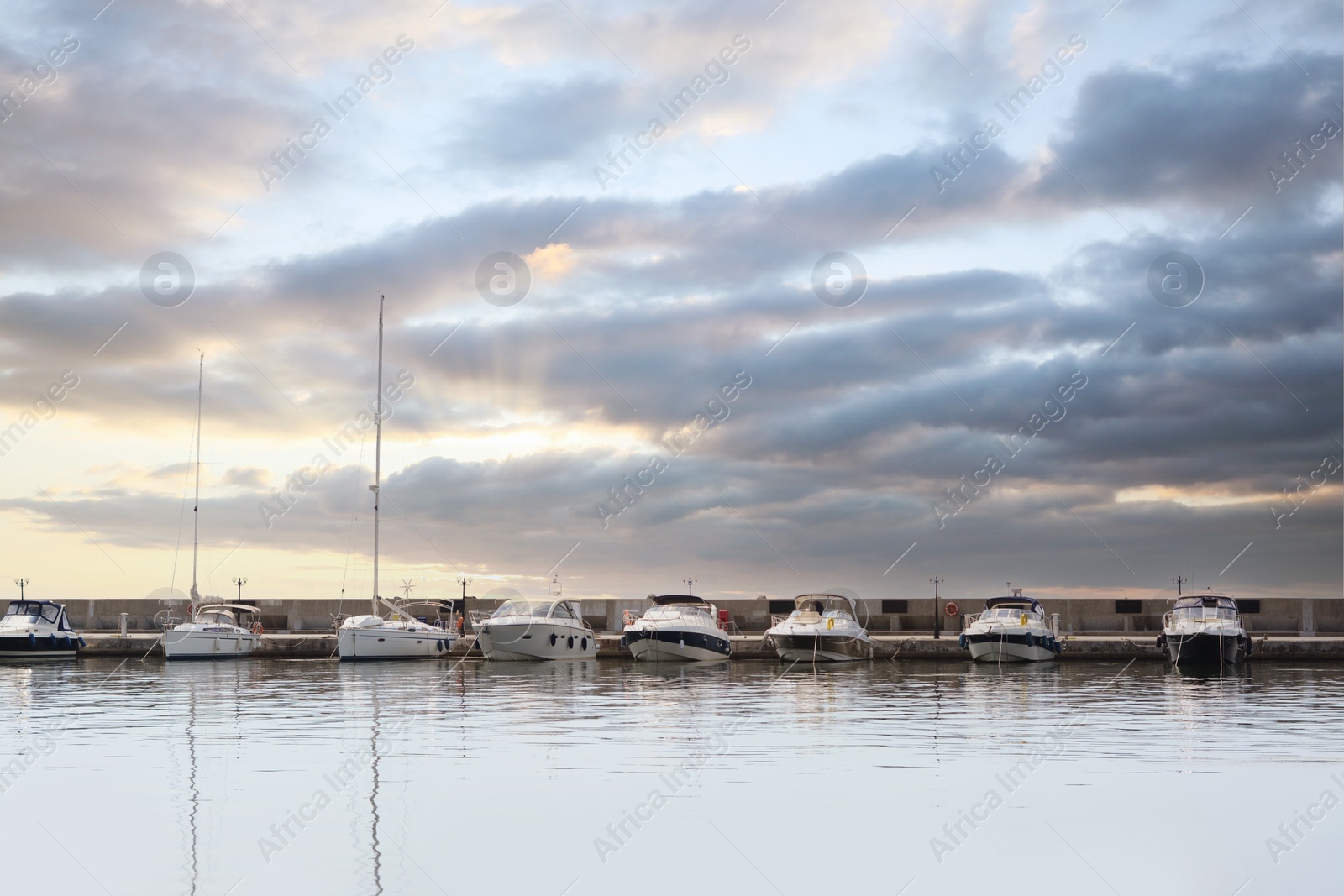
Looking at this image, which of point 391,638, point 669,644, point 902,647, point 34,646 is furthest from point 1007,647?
point 34,646

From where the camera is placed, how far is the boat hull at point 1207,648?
45.4 m

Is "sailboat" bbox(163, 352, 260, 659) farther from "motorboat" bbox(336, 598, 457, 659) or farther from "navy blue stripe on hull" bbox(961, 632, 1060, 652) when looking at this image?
"navy blue stripe on hull" bbox(961, 632, 1060, 652)

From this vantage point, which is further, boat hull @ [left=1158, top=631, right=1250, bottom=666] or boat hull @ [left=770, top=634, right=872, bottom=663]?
boat hull @ [left=770, top=634, right=872, bottom=663]

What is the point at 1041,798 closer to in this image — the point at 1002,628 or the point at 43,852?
the point at 43,852

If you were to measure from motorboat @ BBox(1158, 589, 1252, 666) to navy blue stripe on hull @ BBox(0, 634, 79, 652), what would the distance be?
47.3 metres

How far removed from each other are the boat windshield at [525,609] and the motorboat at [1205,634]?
954 inches

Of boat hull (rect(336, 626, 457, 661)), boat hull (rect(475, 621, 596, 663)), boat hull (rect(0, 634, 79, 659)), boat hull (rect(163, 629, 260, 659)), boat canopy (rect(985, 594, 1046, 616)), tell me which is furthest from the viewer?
boat hull (rect(0, 634, 79, 659))

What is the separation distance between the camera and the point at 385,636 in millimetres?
52500

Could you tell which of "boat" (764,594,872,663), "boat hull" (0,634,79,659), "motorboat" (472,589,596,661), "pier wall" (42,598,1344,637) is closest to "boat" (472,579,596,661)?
"motorboat" (472,589,596,661)

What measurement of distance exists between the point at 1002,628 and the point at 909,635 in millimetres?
13121

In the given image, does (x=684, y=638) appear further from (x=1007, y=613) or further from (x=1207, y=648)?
(x=1207, y=648)

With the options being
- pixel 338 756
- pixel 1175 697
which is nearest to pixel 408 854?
pixel 338 756

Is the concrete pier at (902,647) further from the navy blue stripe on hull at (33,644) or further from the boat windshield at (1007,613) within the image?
the navy blue stripe on hull at (33,644)

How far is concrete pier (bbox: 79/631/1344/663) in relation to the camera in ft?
173
